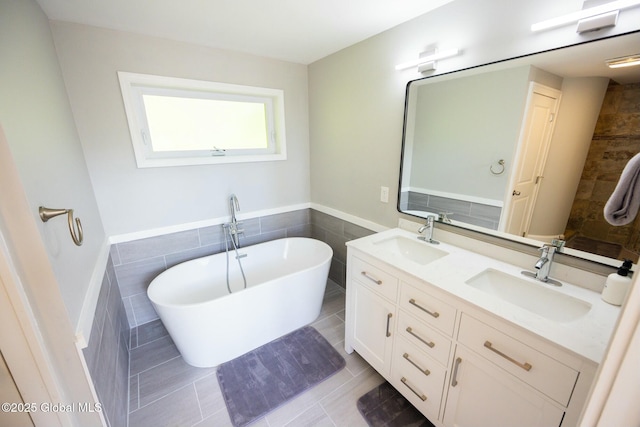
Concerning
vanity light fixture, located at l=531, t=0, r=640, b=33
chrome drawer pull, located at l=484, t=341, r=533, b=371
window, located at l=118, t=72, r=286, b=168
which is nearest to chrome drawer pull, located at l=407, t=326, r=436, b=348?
chrome drawer pull, located at l=484, t=341, r=533, b=371

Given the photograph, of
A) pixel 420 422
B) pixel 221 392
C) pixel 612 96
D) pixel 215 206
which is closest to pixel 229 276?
pixel 215 206

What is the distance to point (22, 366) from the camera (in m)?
0.78

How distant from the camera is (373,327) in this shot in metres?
1.64

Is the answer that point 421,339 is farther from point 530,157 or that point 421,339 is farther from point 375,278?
point 530,157

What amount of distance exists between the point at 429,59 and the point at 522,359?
1665 millimetres

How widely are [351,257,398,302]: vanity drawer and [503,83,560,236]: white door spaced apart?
2.37ft

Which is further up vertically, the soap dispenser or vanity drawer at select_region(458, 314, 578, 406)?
the soap dispenser

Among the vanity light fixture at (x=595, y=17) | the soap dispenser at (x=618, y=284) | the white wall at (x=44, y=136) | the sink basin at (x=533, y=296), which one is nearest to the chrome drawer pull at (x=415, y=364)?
the sink basin at (x=533, y=296)

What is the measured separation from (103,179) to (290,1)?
1.83m

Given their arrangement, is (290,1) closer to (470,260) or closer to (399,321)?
(470,260)

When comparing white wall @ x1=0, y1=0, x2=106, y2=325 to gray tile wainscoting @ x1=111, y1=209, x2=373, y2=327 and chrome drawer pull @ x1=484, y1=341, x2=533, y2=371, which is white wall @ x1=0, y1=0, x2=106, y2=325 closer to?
gray tile wainscoting @ x1=111, y1=209, x2=373, y2=327

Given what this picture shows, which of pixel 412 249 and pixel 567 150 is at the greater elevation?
pixel 567 150

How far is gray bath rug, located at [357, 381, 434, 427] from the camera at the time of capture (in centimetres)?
144

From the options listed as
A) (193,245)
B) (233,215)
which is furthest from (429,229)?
(193,245)
